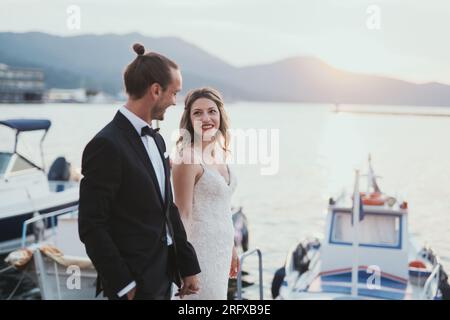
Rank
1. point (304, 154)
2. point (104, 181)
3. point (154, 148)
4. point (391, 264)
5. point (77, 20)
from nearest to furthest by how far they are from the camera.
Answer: point (104, 181) → point (154, 148) → point (77, 20) → point (391, 264) → point (304, 154)

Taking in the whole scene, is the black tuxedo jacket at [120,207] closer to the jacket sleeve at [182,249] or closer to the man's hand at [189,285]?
the jacket sleeve at [182,249]

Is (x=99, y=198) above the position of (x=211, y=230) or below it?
above

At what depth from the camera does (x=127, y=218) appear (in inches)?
80.7

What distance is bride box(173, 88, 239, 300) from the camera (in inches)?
104

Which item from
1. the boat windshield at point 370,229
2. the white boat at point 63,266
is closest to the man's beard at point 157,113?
the white boat at point 63,266

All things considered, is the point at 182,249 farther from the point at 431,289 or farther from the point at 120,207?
the point at 431,289

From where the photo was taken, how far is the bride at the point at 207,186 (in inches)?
104

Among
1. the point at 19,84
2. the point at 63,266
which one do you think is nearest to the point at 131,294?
the point at 63,266

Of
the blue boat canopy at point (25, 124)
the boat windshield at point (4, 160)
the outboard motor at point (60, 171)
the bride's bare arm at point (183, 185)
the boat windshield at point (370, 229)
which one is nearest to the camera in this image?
the bride's bare arm at point (183, 185)

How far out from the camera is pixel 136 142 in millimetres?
2082

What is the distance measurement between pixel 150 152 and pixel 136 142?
3.2 inches
